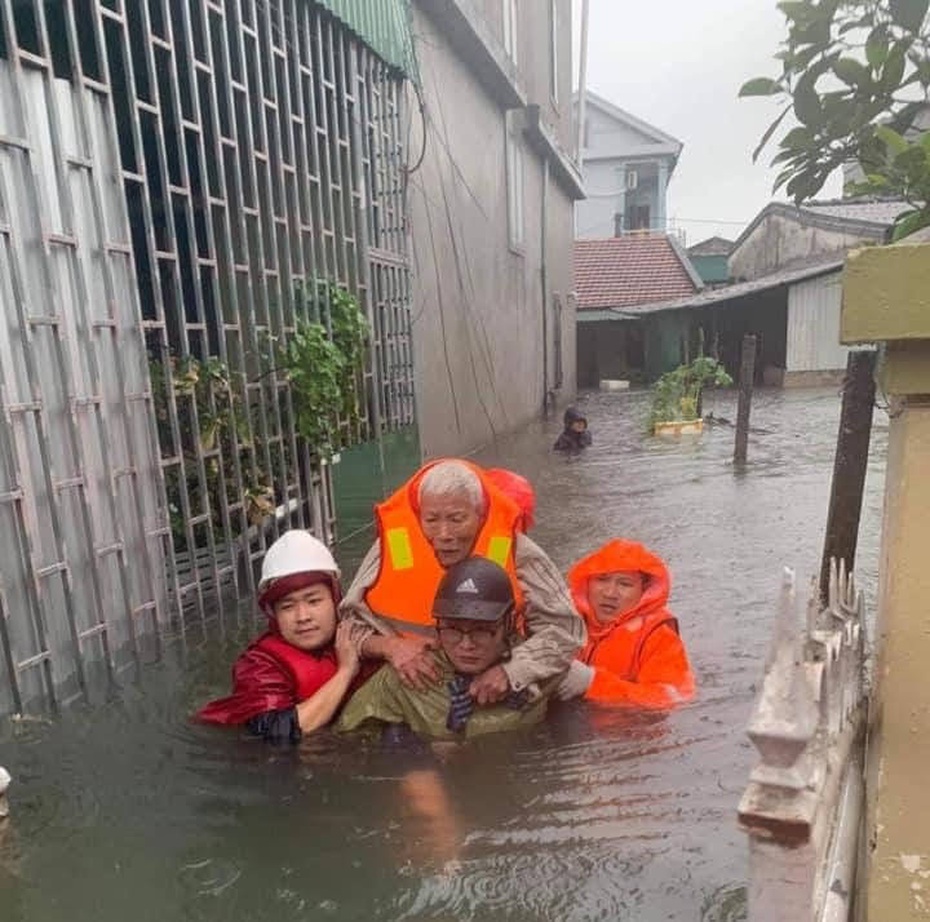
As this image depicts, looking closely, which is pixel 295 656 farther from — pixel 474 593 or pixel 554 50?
pixel 554 50

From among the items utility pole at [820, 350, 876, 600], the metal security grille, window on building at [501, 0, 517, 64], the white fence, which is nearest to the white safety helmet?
the metal security grille

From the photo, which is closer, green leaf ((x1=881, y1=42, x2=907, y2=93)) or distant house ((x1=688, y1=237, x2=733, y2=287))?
green leaf ((x1=881, y1=42, x2=907, y2=93))

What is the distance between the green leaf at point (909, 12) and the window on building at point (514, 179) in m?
12.2

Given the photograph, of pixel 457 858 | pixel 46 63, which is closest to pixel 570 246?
pixel 46 63

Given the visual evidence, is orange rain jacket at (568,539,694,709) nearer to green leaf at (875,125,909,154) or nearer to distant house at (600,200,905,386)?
green leaf at (875,125,909,154)

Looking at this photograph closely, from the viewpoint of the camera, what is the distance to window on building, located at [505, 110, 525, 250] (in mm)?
13820

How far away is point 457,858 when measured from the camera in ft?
9.34

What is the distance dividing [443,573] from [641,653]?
3.33ft

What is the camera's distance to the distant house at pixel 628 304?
2691 cm

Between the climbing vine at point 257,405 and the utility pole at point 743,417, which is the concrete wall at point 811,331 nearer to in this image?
the utility pole at point 743,417

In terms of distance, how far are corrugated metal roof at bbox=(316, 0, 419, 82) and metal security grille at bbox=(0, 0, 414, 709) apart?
0.11 meters

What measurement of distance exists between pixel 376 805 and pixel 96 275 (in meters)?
2.67

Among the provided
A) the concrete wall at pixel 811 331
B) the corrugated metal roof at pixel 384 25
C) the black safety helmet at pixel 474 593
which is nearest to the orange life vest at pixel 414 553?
the black safety helmet at pixel 474 593

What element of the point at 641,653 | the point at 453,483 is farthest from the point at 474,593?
the point at 641,653
